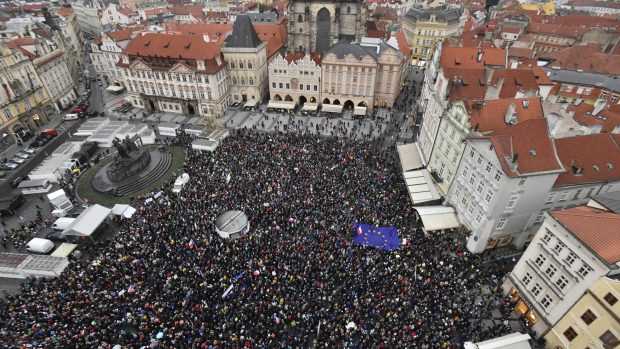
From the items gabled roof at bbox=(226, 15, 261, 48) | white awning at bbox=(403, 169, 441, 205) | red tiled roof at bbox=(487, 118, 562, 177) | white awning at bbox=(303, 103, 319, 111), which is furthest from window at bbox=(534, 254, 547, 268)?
gabled roof at bbox=(226, 15, 261, 48)

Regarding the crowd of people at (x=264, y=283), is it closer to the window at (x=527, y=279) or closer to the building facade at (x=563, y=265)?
the window at (x=527, y=279)

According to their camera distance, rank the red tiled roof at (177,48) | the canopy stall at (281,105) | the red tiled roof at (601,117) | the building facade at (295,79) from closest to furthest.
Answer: the red tiled roof at (601,117) → the red tiled roof at (177,48) → the building facade at (295,79) → the canopy stall at (281,105)

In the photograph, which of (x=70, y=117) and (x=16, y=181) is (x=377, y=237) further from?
(x=70, y=117)

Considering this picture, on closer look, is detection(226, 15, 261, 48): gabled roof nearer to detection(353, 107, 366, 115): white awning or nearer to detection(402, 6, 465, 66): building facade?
detection(353, 107, 366, 115): white awning

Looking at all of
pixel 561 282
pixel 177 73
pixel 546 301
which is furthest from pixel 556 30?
pixel 177 73

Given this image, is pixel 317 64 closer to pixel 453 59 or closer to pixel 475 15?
pixel 453 59

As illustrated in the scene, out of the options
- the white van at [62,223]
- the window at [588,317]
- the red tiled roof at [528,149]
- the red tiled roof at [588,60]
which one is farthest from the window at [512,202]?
the red tiled roof at [588,60]
